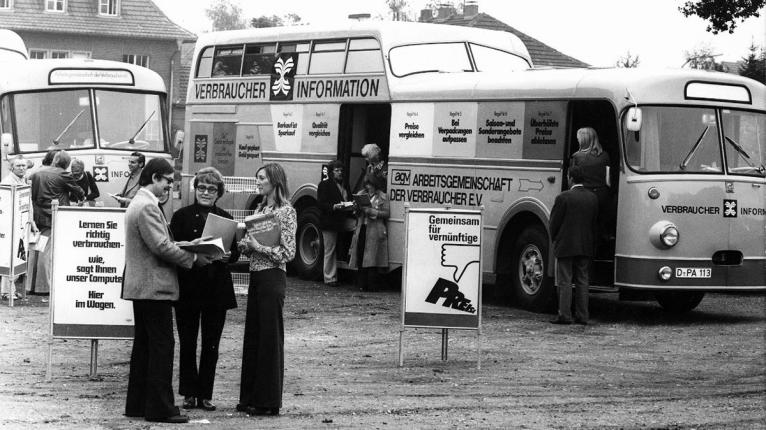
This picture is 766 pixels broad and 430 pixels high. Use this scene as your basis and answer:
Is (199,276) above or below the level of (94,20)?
below

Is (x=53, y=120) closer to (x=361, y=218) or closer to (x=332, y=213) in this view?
(x=332, y=213)

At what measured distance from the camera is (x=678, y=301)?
18562 mm

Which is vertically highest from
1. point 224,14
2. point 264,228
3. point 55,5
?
point 224,14

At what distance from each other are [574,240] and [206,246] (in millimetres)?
7123

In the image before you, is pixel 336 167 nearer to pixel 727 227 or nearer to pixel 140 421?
pixel 727 227

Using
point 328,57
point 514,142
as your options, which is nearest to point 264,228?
point 514,142

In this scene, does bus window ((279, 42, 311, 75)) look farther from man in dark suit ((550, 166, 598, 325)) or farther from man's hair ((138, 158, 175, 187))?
man's hair ((138, 158, 175, 187))

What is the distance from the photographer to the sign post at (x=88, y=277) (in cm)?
1187

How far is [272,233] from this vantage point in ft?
34.9

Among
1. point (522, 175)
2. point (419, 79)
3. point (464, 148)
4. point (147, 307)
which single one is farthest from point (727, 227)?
point (147, 307)

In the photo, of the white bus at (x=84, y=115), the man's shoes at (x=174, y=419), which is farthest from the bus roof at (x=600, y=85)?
the man's shoes at (x=174, y=419)

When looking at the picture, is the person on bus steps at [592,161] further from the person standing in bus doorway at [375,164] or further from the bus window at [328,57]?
the bus window at [328,57]

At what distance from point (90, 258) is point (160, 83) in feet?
48.2

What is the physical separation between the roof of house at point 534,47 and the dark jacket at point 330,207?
30601 mm
